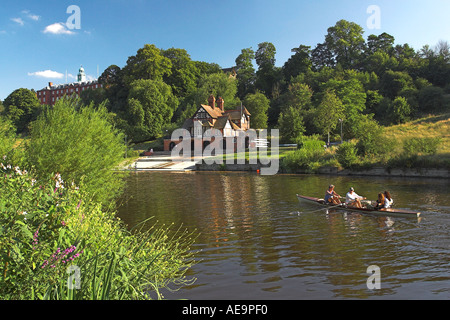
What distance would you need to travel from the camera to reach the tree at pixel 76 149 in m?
13.3

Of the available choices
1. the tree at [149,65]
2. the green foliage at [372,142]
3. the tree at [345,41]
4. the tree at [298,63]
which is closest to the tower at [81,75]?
the tree at [149,65]

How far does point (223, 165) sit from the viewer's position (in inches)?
1903

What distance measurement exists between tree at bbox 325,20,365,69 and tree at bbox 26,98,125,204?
97.7 metres

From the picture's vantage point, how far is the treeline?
68062 mm

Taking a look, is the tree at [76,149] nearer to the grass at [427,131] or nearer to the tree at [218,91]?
the grass at [427,131]

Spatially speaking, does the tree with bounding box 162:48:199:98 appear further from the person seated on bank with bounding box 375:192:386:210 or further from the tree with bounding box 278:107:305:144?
the person seated on bank with bounding box 375:192:386:210

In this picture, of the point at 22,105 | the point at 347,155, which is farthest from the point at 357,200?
the point at 22,105

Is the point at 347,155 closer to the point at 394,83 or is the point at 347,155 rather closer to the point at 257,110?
Result: the point at 257,110

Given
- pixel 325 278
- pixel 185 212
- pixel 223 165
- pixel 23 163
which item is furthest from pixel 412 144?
pixel 23 163

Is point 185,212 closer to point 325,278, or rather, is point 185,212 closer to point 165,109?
point 325,278

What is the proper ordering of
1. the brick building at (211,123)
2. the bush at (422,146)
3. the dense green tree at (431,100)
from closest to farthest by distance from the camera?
the bush at (422,146) < the brick building at (211,123) < the dense green tree at (431,100)

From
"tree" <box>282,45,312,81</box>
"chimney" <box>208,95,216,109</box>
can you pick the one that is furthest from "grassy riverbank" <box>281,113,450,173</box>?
"tree" <box>282,45,312,81</box>

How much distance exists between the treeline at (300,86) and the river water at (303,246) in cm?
3915
